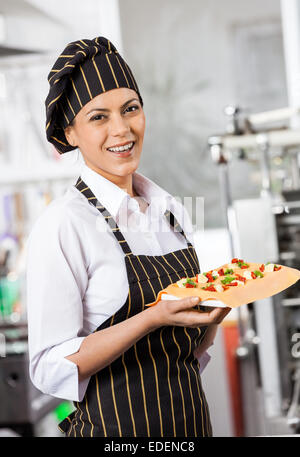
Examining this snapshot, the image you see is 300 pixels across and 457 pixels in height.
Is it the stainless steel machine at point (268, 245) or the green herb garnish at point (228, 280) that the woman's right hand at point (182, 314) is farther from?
the stainless steel machine at point (268, 245)

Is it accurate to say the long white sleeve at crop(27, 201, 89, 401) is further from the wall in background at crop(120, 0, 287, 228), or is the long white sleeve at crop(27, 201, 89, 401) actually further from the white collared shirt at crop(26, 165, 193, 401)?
the wall in background at crop(120, 0, 287, 228)

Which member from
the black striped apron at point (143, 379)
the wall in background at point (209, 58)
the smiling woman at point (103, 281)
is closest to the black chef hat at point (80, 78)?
the smiling woman at point (103, 281)

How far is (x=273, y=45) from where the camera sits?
2.89 meters

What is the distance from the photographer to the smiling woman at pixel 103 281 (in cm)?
80

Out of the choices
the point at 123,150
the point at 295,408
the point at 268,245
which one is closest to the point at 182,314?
the point at 123,150

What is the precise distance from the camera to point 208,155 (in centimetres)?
270

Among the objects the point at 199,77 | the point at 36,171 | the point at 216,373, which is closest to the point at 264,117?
the point at 36,171

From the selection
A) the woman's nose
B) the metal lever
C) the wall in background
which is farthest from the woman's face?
the wall in background

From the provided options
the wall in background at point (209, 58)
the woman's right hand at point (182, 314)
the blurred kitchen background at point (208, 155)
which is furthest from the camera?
the wall in background at point (209, 58)

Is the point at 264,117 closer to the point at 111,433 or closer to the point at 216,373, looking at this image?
the point at 216,373

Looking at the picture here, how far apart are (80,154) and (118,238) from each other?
0.12 metres

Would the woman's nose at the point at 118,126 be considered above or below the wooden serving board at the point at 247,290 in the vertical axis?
above

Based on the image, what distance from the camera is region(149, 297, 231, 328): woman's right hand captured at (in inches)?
29.1

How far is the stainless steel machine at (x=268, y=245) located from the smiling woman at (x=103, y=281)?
216mm
